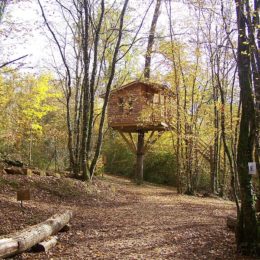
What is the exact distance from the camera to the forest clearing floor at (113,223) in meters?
6.52

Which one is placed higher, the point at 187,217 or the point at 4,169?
the point at 4,169

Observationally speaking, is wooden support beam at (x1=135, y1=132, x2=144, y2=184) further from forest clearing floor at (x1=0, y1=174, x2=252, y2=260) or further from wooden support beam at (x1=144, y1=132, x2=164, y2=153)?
forest clearing floor at (x1=0, y1=174, x2=252, y2=260)

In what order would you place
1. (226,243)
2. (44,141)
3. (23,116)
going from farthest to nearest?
(44,141) → (23,116) → (226,243)

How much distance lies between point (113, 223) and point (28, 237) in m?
3.08

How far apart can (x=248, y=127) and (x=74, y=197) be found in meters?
7.25

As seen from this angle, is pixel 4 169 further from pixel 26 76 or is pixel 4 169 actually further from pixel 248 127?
pixel 26 76

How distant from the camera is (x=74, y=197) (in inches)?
470

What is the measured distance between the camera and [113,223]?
8.87 meters

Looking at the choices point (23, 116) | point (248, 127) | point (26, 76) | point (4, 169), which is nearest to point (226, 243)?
point (248, 127)

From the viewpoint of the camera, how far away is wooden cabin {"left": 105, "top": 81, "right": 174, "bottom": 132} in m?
19.9

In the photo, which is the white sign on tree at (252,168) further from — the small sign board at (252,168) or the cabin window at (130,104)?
the cabin window at (130,104)

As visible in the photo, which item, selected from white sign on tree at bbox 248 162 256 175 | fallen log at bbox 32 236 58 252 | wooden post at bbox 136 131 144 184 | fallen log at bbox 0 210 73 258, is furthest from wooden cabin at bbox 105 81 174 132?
fallen log at bbox 32 236 58 252

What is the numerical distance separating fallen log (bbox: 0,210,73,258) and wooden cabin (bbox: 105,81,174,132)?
1247 centimetres

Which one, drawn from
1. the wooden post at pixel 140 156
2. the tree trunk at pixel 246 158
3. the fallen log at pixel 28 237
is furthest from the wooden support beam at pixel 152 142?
the tree trunk at pixel 246 158
